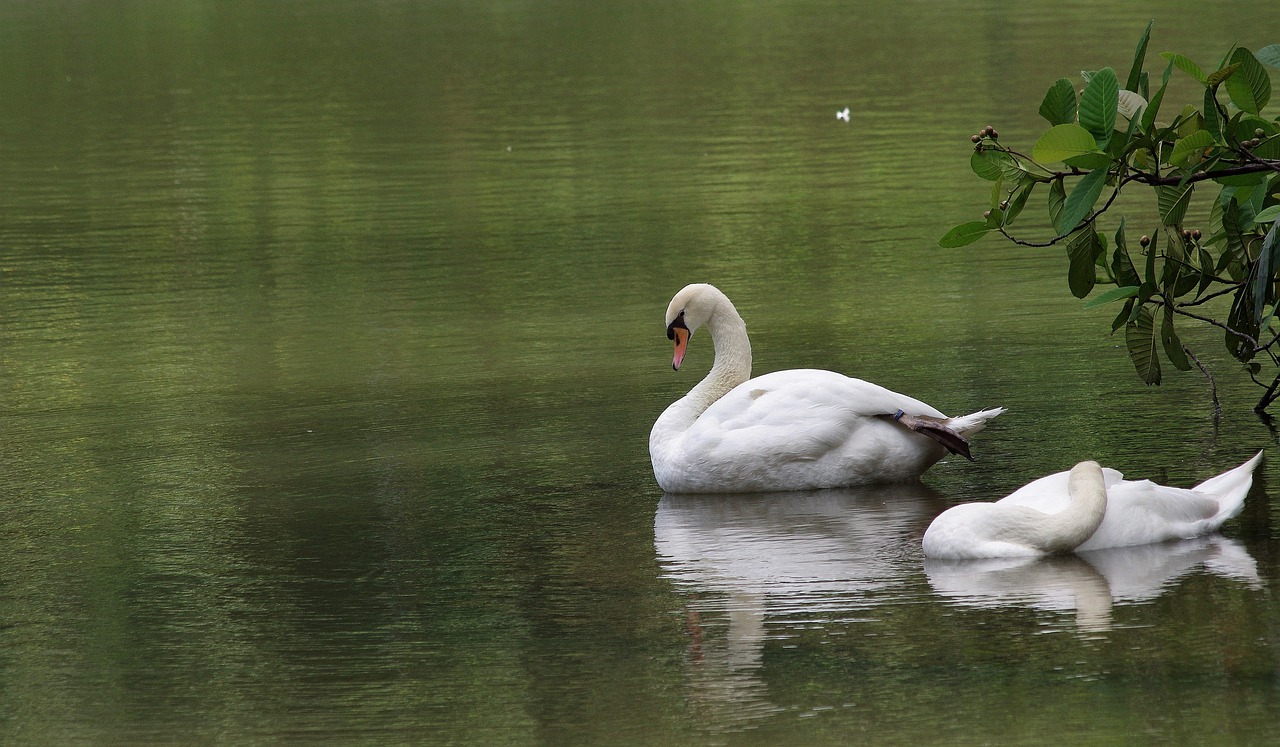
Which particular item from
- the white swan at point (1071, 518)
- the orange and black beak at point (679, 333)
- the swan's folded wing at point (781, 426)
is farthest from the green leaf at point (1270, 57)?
the orange and black beak at point (679, 333)

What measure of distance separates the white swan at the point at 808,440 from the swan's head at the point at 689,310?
730mm

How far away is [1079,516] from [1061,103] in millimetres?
1647

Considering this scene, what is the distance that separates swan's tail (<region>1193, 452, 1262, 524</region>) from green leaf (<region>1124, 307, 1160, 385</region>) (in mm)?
1246

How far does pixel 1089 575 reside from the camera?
23.8 ft

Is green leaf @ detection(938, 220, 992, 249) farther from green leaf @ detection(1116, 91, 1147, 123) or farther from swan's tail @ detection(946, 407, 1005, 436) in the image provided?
swan's tail @ detection(946, 407, 1005, 436)

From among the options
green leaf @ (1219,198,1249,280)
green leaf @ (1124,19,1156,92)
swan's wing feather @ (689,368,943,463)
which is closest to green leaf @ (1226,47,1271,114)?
green leaf @ (1124,19,1156,92)

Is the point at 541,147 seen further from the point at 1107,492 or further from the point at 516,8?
the point at 516,8

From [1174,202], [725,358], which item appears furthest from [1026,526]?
[725,358]

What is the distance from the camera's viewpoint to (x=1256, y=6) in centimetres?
4106

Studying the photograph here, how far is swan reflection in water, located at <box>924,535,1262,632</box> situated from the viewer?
6.90 meters

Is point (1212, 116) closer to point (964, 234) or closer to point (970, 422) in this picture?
point (964, 234)

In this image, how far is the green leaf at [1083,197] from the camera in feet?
25.1

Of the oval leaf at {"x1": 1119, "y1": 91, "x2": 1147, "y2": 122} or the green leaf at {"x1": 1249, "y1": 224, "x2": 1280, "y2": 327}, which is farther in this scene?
the oval leaf at {"x1": 1119, "y1": 91, "x2": 1147, "y2": 122}

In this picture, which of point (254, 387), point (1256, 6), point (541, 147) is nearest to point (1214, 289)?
point (254, 387)
